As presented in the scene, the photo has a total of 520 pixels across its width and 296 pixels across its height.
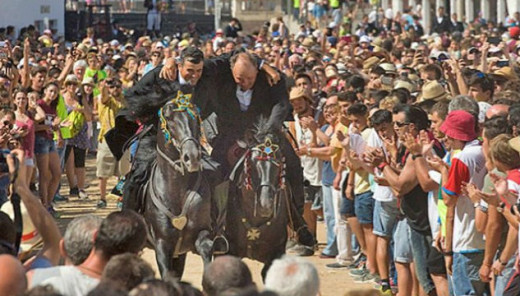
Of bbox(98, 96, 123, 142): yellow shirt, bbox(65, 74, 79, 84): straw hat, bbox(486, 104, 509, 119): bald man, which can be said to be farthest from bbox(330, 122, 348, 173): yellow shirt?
bbox(65, 74, 79, 84): straw hat

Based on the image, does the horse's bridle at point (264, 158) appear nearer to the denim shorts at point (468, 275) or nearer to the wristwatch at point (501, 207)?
the denim shorts at point (468, 275)

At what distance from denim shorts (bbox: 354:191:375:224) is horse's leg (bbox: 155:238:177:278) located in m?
2.93

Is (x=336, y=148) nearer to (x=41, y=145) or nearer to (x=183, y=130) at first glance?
(x=183, y=130)

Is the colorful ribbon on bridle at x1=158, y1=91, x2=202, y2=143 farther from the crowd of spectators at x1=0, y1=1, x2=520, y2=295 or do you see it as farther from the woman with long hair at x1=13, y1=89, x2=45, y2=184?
the woman with long hair at x1=13, y1=89, x2=45, y2=184

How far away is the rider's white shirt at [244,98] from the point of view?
11172mm

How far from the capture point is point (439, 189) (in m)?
10.2

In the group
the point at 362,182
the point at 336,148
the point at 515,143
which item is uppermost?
the point at 515,143

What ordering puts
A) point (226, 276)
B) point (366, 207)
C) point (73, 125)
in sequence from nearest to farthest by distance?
point (226, 276)
point (366, 207)
point (73, 125)

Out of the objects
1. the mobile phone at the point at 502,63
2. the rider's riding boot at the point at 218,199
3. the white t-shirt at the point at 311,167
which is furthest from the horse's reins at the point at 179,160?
the mobile phone at the point at 502,63

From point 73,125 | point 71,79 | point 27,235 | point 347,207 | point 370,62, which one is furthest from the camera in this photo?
point 370,62

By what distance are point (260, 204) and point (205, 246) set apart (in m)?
0.59

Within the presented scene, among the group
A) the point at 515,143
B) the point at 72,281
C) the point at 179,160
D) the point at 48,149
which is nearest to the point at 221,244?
the point at 179,160

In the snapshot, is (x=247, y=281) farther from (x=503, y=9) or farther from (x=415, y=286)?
(x=503, y=9)

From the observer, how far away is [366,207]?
516 inches
